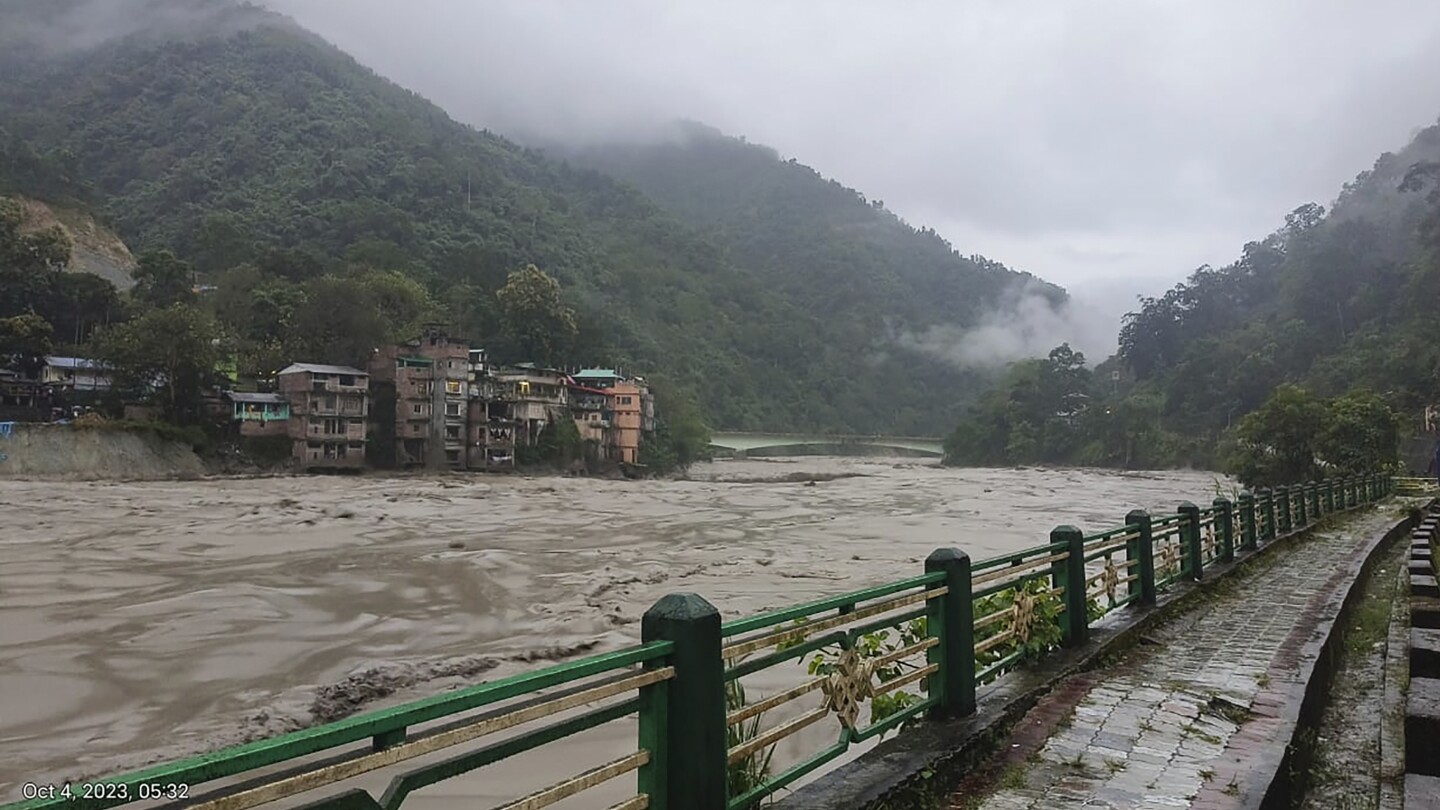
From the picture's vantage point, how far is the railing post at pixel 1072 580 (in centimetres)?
643

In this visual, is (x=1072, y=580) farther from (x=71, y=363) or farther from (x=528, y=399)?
(x=71, y=363)

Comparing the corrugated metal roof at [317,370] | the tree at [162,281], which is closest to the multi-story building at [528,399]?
the corrugated metal roof at [317,370]

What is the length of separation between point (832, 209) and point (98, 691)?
190 metres

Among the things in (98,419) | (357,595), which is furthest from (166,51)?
(357,595)

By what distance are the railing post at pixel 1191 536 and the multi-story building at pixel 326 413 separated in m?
44.3

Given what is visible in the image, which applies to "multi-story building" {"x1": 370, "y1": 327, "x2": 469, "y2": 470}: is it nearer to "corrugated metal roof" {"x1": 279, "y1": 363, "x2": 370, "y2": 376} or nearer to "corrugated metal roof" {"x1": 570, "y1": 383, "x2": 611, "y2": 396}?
"corrugated metal roof" {"x1": 279, "y1": 363, "x2": 370, "y2": 376}

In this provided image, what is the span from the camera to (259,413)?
1781 inches

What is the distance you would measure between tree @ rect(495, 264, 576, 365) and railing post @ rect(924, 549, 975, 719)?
209 feet

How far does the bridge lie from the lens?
88562 mm

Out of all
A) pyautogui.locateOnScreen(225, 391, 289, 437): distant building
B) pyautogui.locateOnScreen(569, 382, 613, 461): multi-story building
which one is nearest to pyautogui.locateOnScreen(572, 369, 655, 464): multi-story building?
pyautogui.locateOnScreen(569, 382, 613, 461): multi-story building

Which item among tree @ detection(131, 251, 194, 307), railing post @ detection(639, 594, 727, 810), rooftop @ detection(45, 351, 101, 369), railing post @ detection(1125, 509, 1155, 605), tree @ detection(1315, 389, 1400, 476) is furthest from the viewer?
tree @ detection(131, 251, 194, 307)

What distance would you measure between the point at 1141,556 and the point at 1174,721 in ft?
11.1

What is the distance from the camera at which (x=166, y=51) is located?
129 m

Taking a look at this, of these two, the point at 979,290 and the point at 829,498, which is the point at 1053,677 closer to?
the point at 829,498
